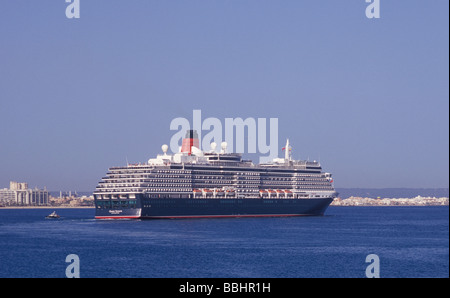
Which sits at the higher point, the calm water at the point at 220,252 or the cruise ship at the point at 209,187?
the cruise ship at the point at 209,187

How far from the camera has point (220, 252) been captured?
2387 inches

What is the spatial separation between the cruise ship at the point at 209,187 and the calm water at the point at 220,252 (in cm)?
1879

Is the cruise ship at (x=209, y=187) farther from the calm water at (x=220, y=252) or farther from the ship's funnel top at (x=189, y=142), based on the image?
the calm water at (x=220, y=252)

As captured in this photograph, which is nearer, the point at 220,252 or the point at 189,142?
the point at 220,252

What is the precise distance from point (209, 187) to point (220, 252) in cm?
5816

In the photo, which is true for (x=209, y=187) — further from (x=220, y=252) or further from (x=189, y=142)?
(x=220, y=252)

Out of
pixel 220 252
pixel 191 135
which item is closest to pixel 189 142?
pixel 191 135

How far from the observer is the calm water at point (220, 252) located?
49.7 m

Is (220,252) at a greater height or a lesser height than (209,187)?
lesser

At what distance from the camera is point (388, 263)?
178 ft

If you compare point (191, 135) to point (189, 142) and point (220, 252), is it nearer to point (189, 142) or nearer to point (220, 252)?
point (189, 142)

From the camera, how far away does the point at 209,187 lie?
119 m

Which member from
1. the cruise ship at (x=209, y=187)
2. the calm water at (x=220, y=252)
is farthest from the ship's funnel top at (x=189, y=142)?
the calm water at (x=220, y=252)

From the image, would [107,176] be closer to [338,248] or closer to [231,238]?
[231,238]
